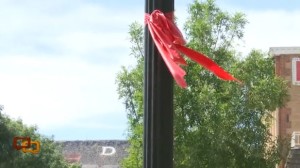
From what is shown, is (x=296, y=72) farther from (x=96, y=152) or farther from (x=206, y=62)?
(x=96, y=152)

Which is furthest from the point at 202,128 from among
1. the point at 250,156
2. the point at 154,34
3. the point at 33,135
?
the point at 33,135

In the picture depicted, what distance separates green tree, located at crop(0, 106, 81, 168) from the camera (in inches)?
956

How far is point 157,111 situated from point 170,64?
13cm

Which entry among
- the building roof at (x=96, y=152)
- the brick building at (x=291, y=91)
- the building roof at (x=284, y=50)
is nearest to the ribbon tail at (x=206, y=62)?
the brick building at (x=291, y=91)

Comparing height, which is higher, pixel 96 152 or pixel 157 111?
pixel 96 152

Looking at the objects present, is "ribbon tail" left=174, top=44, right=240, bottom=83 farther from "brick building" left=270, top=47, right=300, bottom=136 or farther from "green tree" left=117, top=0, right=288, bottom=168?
"brick building" left=270, top=47, right=300, bottom=136

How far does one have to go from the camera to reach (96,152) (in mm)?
48812

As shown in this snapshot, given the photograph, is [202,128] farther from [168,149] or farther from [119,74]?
[168,149]

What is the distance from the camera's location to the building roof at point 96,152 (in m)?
47.7

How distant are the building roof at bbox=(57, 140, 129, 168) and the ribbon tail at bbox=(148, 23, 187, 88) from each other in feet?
150

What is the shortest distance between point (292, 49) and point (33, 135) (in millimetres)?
12868
